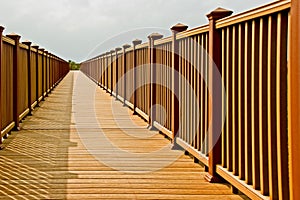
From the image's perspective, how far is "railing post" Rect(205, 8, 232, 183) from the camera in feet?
12.8

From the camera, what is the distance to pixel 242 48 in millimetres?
3277

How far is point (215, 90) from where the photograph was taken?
156 inches

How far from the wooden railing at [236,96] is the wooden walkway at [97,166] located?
0.24 meters

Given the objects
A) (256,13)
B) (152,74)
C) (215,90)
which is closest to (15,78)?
(152,74)

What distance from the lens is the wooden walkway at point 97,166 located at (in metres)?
3.69

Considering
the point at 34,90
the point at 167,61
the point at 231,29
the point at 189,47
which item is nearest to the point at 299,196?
the point at 231,29

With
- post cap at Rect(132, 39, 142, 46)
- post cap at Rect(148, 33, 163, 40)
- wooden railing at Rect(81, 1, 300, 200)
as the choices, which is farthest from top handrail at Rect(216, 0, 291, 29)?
post cap at Rect(132, 39, 142, 46)

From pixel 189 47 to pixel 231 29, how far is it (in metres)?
1.30

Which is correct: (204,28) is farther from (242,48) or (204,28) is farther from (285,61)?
(285,61)

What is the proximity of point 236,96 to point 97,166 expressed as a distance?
168 centimetres

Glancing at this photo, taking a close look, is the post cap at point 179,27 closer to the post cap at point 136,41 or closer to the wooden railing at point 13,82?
the wooden railing at point 13,82

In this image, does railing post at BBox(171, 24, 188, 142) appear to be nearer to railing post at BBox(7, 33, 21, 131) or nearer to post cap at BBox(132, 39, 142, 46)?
railing post at BBox(7, 33, 21, 131)

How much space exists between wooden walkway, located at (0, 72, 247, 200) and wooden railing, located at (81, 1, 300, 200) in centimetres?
24

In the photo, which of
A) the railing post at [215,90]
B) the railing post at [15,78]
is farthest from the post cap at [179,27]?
the railing post at [15,78]
